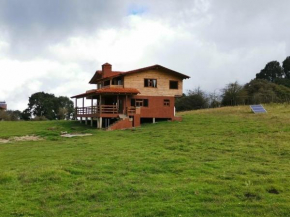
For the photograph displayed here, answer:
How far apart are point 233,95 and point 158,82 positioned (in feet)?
100

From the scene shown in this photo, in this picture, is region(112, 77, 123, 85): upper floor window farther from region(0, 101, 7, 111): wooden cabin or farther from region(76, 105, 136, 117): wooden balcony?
region(0, 101, 7, 111): wooden cabin

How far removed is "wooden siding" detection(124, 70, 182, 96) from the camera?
123ft

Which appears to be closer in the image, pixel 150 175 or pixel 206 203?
pixel 206 203

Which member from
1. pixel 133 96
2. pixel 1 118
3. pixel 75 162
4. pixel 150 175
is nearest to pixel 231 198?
pixel 150 175

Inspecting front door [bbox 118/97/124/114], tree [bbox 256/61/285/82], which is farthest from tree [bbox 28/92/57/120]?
tree [bbox 256/61/285/82]

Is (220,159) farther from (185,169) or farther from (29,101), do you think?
(29,101)

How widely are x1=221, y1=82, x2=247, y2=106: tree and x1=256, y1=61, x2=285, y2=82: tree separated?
68.5 ft

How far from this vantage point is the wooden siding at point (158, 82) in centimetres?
3753

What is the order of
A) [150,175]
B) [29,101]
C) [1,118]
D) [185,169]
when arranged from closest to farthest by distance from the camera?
[150,175]
[185,169]
[1,118]
[29,101]

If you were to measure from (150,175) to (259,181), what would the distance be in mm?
4130

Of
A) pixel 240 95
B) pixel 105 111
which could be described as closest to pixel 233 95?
pixel 240 95

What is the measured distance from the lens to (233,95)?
64.0m

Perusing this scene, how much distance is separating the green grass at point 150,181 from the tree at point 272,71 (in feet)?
227

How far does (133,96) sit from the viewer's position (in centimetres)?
3703
